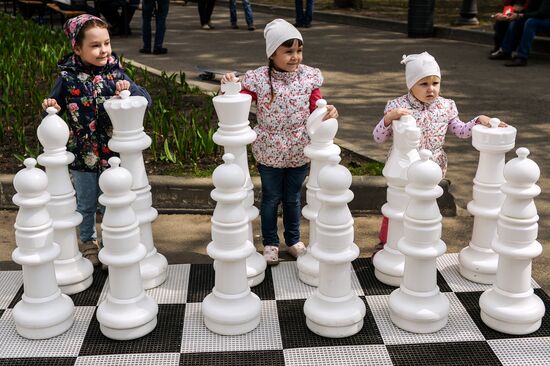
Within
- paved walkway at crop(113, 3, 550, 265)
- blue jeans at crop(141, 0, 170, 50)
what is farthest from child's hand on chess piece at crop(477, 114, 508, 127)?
blue jeans at crop(141, 0, 170, 50)

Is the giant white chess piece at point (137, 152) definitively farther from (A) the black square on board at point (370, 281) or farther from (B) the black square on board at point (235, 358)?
(A) the black square on board at point (370, 281)

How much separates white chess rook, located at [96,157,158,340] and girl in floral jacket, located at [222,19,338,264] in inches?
29.6

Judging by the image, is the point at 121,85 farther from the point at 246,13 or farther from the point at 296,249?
the point at 246,13

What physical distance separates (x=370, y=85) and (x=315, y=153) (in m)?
4.52

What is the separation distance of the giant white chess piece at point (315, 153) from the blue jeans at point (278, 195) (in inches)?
9.8

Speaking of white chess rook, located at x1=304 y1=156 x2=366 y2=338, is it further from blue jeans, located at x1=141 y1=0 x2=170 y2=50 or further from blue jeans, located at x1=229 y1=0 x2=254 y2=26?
blue jeans, located at x1=229 y1=0 x2=254 y2=26

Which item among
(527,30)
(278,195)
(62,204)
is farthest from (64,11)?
(62,204)

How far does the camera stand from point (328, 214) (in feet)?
7.57

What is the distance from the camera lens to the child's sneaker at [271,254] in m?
2.98

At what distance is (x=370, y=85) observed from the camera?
278 inches

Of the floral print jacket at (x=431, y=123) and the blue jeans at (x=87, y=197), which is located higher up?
the floral print jacket at (x=431, y=123)

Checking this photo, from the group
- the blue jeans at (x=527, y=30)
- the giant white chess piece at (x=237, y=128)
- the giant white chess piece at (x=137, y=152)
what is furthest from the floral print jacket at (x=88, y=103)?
the blue jeans at (x=527, y=30)

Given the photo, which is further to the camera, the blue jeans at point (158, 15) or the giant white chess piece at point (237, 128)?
the blue jeans at point (158, 15)

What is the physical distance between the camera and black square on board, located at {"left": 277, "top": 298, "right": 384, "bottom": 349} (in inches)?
91.7
